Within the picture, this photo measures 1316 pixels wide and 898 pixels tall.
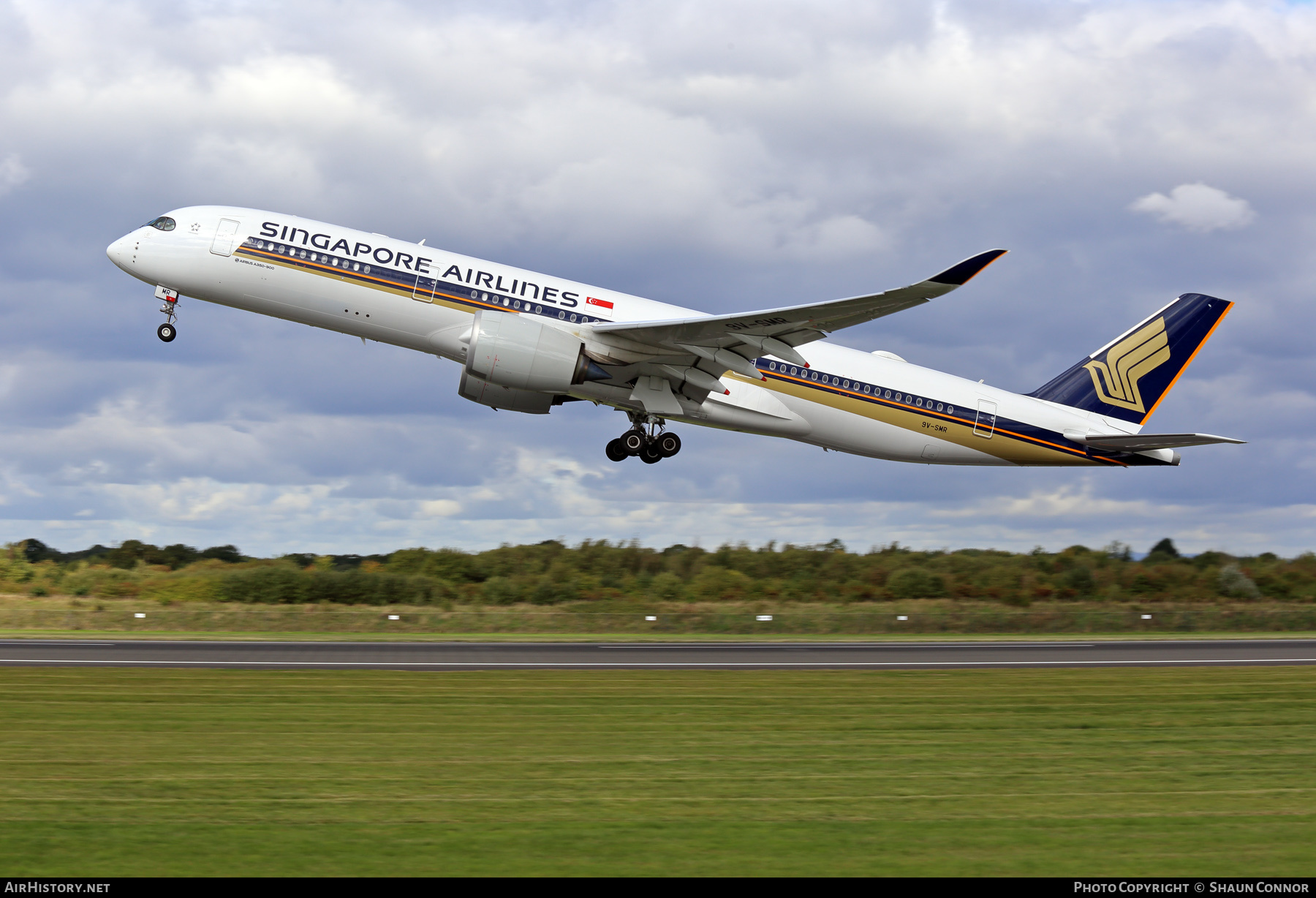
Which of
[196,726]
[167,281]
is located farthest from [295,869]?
[167,281]

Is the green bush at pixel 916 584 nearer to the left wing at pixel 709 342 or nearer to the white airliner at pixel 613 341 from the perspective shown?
the white airliner at pixel 613 341

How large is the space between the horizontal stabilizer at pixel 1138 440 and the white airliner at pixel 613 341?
59 millimetres

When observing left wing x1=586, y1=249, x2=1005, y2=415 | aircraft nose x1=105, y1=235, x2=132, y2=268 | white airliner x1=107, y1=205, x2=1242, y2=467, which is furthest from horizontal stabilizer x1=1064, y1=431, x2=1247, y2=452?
aircraft nose x1=105, y1=235, x2=132, y2=268

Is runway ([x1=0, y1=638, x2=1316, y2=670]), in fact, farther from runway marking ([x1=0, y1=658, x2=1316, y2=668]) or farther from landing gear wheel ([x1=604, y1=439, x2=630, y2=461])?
landing gear wheel ([x1=604, y1=439, x2=630, y2=461])

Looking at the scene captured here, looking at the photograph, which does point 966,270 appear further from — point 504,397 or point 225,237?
point 225,237

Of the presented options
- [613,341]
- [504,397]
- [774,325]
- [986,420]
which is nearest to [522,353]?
[613,341]

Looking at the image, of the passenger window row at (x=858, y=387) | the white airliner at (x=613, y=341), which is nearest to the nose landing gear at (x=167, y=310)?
the white airliner at (x=613, y=341)

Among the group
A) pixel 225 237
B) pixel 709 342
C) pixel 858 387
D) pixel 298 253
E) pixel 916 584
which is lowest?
pixel 916 584

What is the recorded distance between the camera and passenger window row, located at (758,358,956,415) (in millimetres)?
32312

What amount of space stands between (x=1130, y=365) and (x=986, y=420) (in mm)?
7460

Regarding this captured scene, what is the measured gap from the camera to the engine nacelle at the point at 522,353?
91.9 ft

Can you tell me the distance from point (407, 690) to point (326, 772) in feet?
25.1

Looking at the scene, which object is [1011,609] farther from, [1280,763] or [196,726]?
[196,726]

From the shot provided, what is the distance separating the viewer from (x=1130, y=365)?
38.1m
